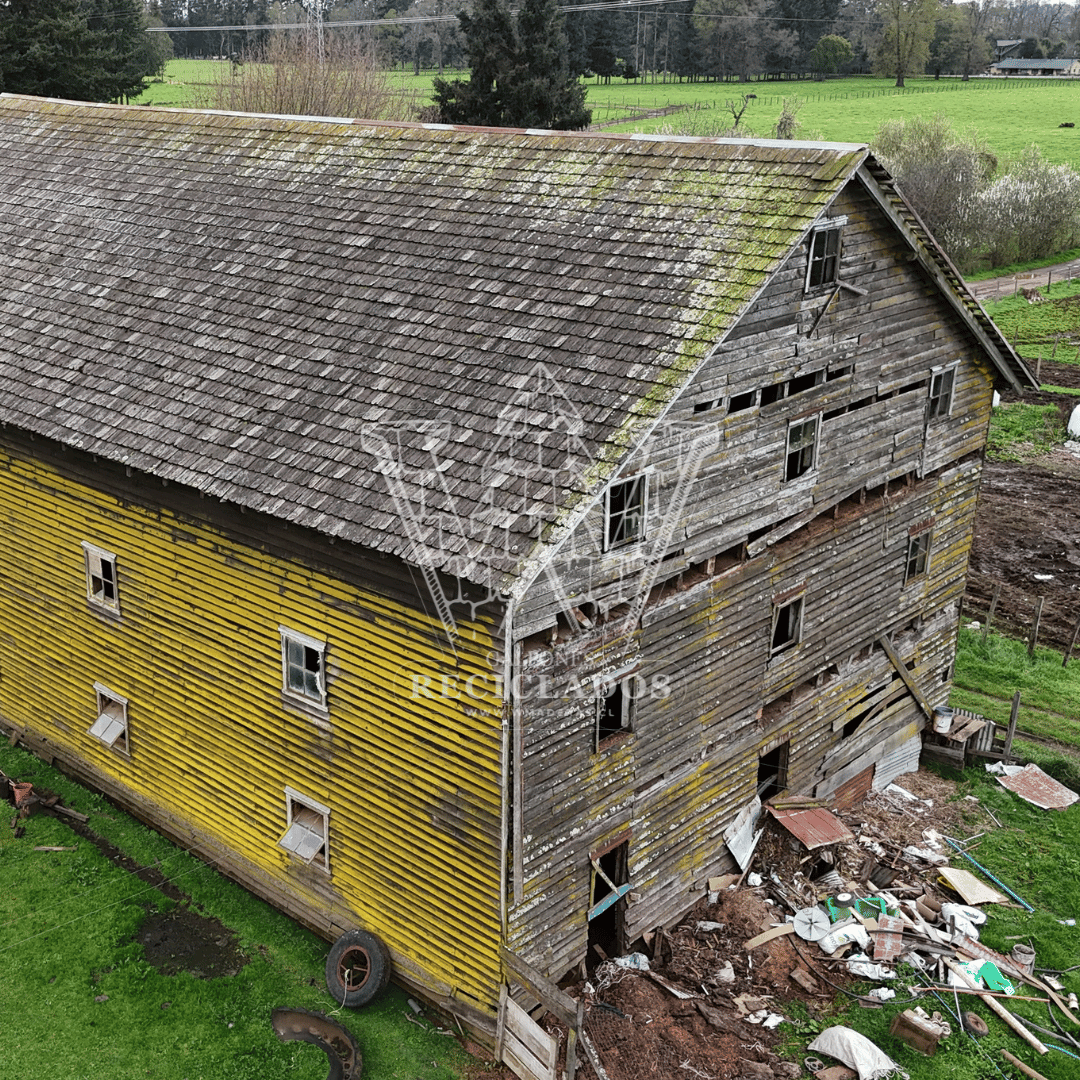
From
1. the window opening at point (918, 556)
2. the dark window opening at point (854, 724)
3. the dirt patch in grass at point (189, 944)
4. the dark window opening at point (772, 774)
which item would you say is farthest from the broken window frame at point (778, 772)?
the dirt patch in grass at point (189, 944)

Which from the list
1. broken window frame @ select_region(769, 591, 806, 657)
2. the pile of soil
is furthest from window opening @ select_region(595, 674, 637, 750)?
the pile of soil

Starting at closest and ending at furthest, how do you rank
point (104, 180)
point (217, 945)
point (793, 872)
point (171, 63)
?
point (217, 945) < point (793, 872) < point (104, 180) < point (171, 63)

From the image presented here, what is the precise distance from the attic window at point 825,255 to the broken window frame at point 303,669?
25.3ft

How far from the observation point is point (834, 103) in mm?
82750

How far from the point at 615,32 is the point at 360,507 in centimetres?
7983

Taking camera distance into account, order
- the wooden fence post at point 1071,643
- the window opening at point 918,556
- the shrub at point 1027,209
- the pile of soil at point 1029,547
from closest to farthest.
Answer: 1. the window opening at point 918,556
2. the wooden fence post at point 1071,643
3. the pile of soil at point 1029,547
4. the shrub at point 1027,209

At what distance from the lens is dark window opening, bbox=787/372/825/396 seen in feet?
49.5

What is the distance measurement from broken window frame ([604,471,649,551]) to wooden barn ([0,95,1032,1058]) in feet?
0.14

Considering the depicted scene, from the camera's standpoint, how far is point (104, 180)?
21.3 meters

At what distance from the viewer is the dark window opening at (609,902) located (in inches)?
561

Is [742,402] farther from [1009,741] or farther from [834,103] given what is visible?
[834,103]

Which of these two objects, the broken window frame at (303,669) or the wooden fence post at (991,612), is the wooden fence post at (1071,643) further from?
the broken window frame at (303,669)

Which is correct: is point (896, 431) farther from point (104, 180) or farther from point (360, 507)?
point (104, 180)

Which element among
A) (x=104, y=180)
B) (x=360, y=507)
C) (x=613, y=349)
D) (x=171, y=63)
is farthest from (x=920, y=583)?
(x=171, y=63)
